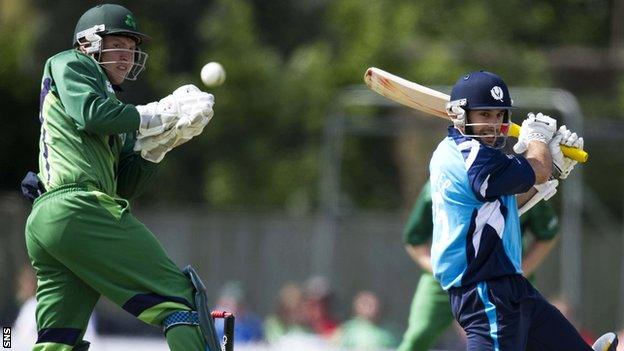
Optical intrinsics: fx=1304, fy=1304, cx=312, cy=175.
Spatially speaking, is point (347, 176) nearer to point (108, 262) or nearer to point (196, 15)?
point (196, 15)

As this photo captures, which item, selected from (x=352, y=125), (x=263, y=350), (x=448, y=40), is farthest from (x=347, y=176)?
(x=263, y=350)

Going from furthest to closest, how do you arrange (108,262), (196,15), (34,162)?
(196,15) < (34,162) < (108,262)

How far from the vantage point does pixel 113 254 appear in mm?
5797

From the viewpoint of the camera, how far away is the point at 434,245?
603 cm

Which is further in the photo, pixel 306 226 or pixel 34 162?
pixel 34 162

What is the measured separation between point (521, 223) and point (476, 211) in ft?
8.39

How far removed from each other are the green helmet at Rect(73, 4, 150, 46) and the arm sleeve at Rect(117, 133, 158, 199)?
1.92ft

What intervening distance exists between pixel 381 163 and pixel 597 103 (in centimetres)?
463

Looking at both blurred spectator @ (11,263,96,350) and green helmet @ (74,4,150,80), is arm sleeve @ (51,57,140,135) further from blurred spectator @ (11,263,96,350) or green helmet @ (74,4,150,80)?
blurred spectator @ (11,263,96,350)

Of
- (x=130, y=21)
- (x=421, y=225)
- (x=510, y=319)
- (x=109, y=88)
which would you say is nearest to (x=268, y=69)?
(x=421, y=225)

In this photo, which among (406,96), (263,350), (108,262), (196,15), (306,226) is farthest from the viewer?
(196,15)

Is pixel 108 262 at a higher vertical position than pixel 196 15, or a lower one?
lower

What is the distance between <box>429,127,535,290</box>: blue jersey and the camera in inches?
227

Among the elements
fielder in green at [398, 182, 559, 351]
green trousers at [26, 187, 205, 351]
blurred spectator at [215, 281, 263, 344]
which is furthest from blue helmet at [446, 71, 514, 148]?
blurred spectator at [215, 281, 263, 344]
